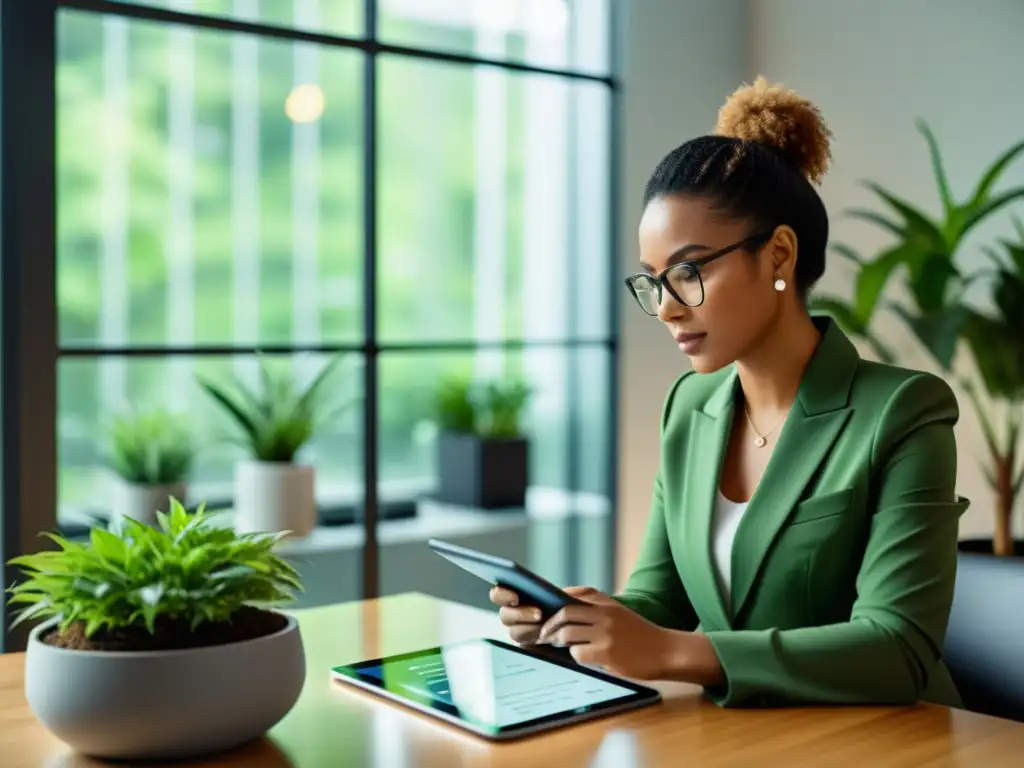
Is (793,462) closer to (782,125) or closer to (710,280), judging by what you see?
(710,280)

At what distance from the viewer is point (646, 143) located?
4.30m

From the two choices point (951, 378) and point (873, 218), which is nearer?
point (873, 218)

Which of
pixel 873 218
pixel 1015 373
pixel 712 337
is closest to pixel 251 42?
pixel 873 218

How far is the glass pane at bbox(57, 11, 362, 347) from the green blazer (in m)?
1.69

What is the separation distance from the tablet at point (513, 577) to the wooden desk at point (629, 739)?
17 cm

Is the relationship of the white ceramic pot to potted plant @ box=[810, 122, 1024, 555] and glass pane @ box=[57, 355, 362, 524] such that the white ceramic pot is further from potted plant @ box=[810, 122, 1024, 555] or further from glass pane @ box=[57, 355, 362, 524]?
potted plant @ box=[810, 122, 1024, 555]

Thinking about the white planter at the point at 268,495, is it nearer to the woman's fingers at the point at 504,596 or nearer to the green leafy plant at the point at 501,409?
the green leafy plant at the point at 501,409

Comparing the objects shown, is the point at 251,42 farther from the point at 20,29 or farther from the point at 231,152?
the point at 20,29

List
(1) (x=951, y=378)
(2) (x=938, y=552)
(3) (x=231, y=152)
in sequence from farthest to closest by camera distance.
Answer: (1) (x=951, y=378) → (3) (x=231, y=152) → (2) (x=938, y=552)

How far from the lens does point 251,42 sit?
11.2ft

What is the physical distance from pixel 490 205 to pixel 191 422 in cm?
115

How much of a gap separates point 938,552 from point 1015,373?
2.09m

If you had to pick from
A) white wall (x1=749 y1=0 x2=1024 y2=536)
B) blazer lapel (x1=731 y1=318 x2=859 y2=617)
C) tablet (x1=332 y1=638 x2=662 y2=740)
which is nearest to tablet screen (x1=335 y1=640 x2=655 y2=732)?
tablet (x1=332 y1=638 x2=662 y2=740)

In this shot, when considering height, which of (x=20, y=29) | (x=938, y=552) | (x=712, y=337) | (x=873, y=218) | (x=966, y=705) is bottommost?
(x=966, y=705)
